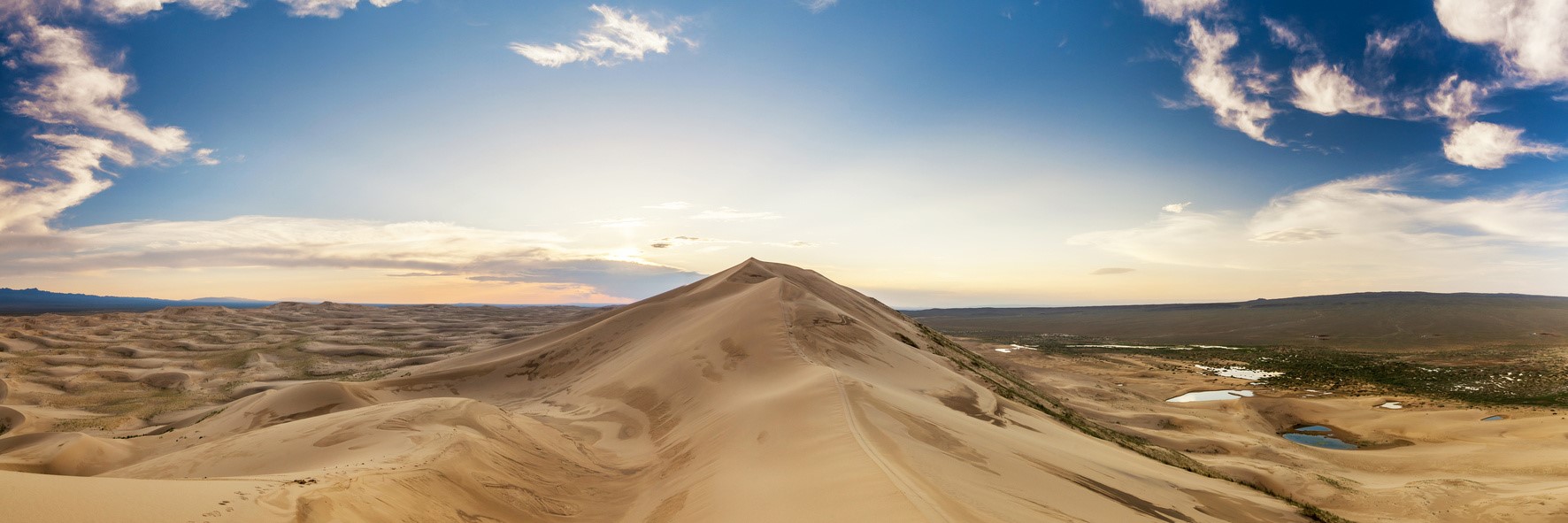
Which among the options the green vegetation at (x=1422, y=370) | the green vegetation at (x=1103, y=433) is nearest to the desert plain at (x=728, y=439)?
the green vegetation at (x=1103, y=433)

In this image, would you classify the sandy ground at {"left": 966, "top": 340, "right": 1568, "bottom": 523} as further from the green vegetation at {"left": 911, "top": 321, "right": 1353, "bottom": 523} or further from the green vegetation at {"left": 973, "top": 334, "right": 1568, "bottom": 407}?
the green vegetation at {"left": 973, "top": 334, "right": 1568, "bottom": 407}

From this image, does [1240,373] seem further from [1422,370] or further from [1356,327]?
[1356,327]

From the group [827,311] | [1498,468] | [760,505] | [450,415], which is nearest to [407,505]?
[760,505]

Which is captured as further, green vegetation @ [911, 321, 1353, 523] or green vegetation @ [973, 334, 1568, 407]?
green vegetation @ [973, 334, 1568, 407]

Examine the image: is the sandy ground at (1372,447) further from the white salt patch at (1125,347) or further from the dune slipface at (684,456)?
the white salt patch at (1125,347)

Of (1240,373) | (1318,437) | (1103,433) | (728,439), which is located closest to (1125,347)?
(1240,373)

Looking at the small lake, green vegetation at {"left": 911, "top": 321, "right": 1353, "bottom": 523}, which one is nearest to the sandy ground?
the small lake

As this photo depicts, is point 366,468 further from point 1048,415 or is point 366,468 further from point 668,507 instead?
point 1048,415
